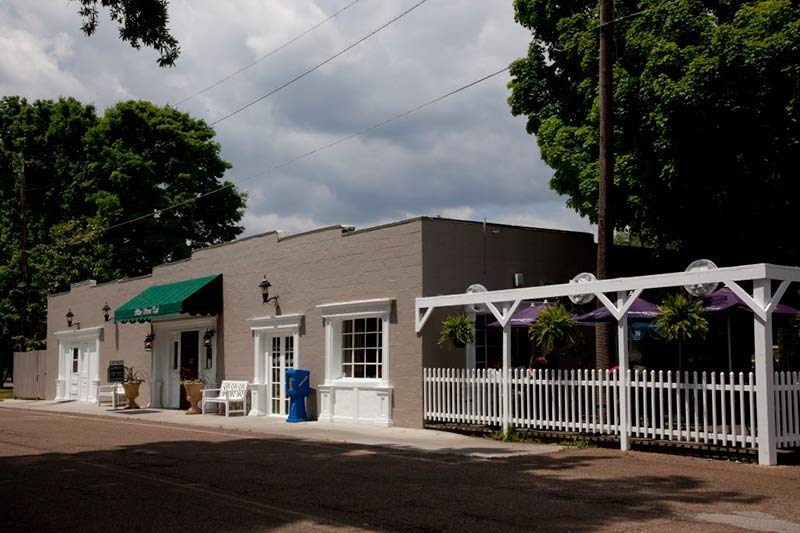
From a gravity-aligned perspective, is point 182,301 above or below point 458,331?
above

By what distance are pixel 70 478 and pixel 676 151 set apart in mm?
13252

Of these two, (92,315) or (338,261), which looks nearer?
(338,261)

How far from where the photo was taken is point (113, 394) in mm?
26047

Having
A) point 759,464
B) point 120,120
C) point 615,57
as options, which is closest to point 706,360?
point 615,57

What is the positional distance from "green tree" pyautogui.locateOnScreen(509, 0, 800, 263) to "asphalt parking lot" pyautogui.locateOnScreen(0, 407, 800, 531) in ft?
25.3

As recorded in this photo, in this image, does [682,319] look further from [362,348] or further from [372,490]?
[362,348]

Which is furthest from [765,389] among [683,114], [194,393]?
[194,393]

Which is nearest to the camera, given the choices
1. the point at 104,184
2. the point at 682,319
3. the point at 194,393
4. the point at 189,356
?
the point at 682,319

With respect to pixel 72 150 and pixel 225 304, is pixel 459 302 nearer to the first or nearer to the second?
pixel 225 304

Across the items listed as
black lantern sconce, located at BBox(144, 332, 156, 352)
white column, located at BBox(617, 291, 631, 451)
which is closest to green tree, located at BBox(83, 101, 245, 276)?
black lantern sconce, located at BBox(144, 332, 156, 352)

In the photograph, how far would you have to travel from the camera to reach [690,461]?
12.3 meters

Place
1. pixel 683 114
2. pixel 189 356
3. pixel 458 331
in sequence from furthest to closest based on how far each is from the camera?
pixel 189 356
pixel 683 114
pixel 458 331

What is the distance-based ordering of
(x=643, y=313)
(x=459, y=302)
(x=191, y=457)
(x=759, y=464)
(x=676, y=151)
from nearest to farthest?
1. (x=759, y=464)
2. (x=191, y=457)
3. (x=643, y=313)
4. (x=459, y=302)
5. (x=676, y=151)

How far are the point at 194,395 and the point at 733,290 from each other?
49.7ft
